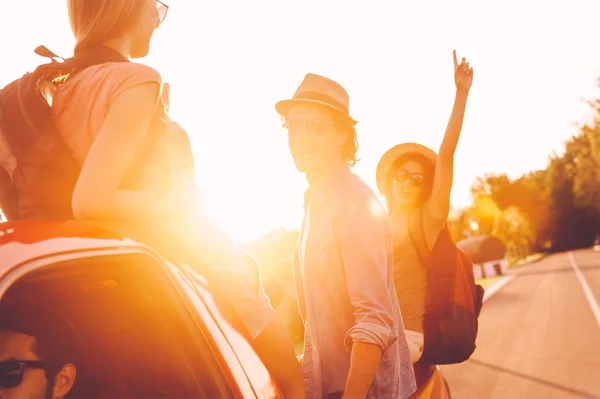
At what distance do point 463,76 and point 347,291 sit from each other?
5.69ft

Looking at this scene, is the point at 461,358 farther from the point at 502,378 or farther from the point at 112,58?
the point at 502,378

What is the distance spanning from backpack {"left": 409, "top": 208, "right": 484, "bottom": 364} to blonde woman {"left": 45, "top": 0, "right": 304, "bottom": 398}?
4.49 ft

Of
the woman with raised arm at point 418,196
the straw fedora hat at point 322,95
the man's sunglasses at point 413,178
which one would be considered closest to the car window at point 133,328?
the straw fedora hat at point 322,95

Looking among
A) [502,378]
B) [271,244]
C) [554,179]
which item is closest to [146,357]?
[502,378]

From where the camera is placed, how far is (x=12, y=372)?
1163 millimetres

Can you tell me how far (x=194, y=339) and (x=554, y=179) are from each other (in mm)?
115296

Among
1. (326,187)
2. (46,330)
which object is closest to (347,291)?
(326,187)

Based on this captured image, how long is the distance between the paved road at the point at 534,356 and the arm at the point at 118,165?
6.58 metres

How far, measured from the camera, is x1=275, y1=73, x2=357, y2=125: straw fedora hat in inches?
88.3

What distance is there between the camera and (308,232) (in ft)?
6.91

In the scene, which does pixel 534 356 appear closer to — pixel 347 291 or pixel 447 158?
pixel 447 158

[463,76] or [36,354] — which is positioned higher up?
[463,76]

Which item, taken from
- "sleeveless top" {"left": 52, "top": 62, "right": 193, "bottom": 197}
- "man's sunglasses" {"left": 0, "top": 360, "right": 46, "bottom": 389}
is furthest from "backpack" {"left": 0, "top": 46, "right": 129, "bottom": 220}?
"man's sunglasses" {"left": 0, "top": 360, "right": 46, "bottom": 389}

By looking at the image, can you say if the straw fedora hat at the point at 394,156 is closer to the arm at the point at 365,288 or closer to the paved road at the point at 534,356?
the arm at the point at 365,288
